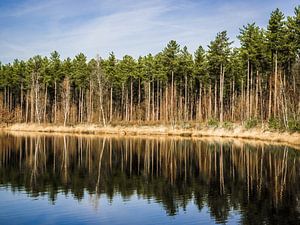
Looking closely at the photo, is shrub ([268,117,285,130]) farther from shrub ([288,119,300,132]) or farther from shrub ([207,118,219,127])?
shrub ([207,118,219,127])

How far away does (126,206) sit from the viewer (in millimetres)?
17375

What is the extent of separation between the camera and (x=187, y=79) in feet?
278

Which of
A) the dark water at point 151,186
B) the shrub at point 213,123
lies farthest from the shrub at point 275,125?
the shrub at point 213,123

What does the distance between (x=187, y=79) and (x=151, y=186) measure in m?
64.0

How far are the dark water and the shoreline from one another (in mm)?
7235

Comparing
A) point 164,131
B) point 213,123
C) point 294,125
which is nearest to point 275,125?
point 294,125

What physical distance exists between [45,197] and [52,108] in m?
78.3

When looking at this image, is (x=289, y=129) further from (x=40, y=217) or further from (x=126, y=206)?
(x=40, y=217)

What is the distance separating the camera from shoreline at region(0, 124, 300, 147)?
44.5 meters

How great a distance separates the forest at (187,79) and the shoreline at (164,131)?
1.51m

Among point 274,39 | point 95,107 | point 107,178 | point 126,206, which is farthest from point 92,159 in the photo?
point 95,107

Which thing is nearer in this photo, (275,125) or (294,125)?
(294,125)

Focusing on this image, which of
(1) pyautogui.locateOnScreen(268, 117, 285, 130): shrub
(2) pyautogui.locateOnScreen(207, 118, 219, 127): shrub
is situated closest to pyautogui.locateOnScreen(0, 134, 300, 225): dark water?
(1) pyautogui.locateOnScreen(268, 117, 285, 130): shrub

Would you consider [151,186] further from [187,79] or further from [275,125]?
[187,79]
